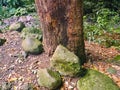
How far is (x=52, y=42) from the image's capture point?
11.0 feet

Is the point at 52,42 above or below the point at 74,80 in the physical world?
above

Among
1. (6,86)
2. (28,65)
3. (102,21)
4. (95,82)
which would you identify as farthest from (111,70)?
A: (102,21)

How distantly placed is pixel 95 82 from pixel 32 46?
1.12m

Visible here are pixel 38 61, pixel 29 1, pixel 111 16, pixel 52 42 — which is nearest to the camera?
pixel 52 42

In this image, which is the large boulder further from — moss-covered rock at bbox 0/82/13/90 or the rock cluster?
moss-covered rock at bbox 0/82/13/90

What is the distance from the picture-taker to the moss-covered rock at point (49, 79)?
3072mm

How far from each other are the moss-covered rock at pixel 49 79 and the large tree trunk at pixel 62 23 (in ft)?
1.22

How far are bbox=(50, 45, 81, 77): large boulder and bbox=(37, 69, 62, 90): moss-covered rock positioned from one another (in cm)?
9

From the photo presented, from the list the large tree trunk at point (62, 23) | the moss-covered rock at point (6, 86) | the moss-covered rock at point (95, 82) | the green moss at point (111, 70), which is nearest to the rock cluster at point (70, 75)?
the moss-covered rock at point (95, 82)

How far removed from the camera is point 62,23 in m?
3.18

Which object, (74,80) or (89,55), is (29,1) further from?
(74,80)

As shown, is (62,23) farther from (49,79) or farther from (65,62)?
(49,79)

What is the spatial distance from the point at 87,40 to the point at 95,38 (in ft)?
0.75

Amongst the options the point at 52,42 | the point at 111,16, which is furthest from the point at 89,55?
the point at 111,16
